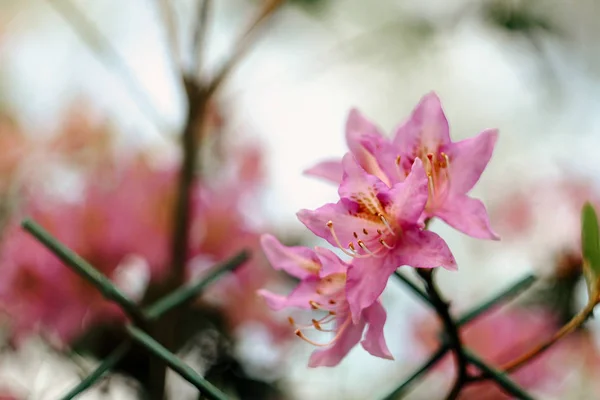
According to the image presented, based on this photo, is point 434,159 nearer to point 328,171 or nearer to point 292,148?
point 328,171

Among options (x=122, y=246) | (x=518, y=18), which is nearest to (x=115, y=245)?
(x=122, y=246)

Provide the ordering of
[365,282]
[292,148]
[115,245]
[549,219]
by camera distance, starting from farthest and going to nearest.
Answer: [292,148] → [549,219] → [115,245] → [365,282]

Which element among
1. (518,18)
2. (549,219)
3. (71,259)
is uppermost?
(71,259)

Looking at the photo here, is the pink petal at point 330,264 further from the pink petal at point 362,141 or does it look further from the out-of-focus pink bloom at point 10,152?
the out-of-focus pink bloom at point 10,152

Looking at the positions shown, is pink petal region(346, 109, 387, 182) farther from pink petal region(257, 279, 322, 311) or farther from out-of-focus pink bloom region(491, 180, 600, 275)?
out-of-focus pink bloom region(491, 180, 600, 275)

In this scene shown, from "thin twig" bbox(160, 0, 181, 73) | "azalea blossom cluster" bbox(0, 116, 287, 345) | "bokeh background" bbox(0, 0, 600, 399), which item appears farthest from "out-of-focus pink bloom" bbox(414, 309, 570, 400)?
"thin twig" bbox(160, 0, 181, 73)

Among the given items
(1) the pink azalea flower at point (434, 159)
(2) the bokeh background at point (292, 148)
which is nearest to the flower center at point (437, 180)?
(1) the pink azalea flower at point (434, 159)
